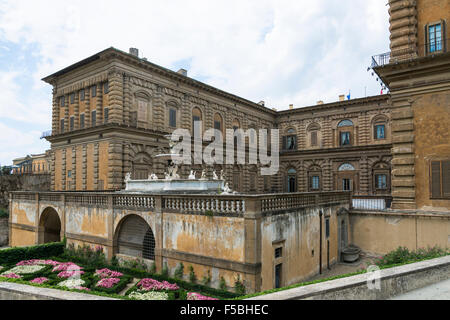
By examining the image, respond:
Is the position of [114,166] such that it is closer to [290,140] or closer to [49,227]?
[49,227]

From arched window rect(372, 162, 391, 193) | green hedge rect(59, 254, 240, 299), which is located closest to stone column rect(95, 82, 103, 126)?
green hedge rect(59, 254, 240, 299)

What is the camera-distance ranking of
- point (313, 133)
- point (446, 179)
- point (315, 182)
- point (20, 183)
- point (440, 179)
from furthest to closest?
point (313, 133)
point (315, 182)
point (20, 183)
point (440, 179)
point (446, 179)

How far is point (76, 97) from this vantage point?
31047mm

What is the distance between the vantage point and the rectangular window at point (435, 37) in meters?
15.9

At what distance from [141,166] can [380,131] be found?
29426 millimetres

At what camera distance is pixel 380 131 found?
39.0 m

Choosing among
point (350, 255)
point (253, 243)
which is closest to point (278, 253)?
point (253, 243)

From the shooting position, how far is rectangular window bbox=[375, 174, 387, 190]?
37.1 m

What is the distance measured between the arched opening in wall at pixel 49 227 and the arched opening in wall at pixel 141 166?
8.01 m

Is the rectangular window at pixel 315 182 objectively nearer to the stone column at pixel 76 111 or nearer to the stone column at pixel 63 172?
the stone column at pixel 76 111

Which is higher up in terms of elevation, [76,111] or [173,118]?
[76,111]

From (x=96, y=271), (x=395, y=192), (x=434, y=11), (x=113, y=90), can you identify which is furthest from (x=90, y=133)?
(x=434, y=11)

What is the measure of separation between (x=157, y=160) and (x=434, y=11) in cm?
2355
